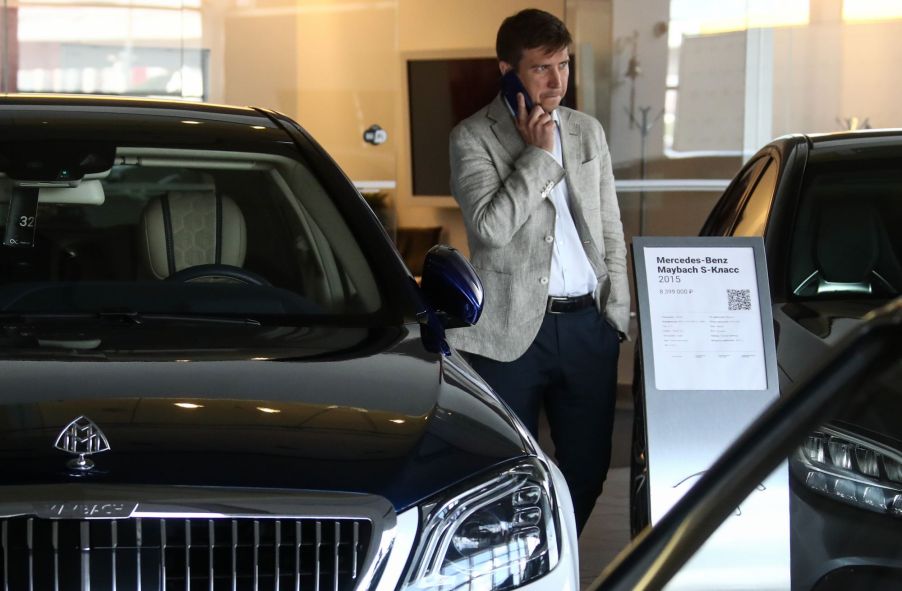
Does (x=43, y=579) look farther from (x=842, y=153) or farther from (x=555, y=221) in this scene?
(x=842, y=153)

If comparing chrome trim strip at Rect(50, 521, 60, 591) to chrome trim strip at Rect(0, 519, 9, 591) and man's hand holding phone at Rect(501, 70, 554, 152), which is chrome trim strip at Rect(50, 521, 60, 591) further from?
man's hand holding phone at Rect(501, 70, 554, 152)

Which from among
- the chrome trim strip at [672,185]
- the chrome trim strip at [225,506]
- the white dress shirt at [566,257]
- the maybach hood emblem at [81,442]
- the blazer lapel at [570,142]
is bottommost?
the chrome trim strip at [225,506]

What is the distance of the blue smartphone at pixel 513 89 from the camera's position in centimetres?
407

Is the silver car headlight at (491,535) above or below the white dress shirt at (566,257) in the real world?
below

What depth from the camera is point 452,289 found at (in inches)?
127

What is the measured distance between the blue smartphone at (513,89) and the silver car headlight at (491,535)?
70.0 inches

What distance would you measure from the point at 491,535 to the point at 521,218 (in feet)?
5.55

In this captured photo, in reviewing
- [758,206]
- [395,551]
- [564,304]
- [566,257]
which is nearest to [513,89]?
[566,257]

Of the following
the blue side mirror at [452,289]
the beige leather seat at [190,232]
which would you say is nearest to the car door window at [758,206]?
the blue side mirror at [452,289]

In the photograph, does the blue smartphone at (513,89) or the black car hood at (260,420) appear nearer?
the black car hood at (260,420)

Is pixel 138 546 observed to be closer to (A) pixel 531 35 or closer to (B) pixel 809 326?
(B) pixel 809 326

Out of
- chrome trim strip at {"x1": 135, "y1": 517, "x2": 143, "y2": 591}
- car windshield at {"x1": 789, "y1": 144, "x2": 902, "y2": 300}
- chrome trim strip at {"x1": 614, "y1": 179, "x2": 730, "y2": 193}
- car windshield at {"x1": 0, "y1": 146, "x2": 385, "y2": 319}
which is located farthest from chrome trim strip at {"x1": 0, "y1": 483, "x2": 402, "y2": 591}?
chrome trim strip at {"x1": 614, "y1": 179, "x2": 730, "y2": 193}

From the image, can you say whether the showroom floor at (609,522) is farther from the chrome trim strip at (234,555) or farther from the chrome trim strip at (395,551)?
the chrome trim strip at (234,555)

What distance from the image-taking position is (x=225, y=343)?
2.91 metres
